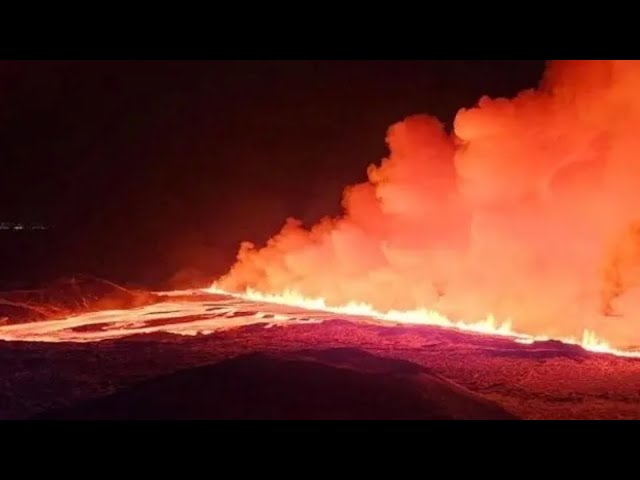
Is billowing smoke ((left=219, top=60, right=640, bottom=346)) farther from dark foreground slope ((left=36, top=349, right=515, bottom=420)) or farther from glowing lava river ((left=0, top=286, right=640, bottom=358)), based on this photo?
dark foreground slope ((left=36, top=349, right=515, bottom=420))

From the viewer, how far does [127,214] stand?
52438mm

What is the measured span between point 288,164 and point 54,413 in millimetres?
37088

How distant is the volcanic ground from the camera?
10945 mm

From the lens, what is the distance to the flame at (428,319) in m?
20.0

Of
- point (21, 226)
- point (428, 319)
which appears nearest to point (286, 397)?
point (428, 319)

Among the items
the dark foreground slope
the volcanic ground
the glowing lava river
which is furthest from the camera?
the glowing lava river

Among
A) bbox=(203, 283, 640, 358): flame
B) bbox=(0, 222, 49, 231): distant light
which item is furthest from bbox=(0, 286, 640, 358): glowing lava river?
bbox=(0, 222, 49, 231): distant light

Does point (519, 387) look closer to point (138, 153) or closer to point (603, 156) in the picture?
point (603, 156)

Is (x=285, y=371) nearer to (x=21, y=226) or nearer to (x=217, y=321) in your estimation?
(x=217, y=321)

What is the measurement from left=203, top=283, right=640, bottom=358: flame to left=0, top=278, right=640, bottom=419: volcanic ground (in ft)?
3.72

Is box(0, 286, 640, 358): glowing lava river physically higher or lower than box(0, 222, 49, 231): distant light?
lower

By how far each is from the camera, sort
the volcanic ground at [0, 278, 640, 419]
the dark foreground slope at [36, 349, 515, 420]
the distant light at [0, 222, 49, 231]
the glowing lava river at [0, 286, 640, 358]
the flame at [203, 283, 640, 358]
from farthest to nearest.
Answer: the distant light at [0, 222, 49, 231]
the glowing lava river at [0, 286, 640, 358]
the flame at [203, 283, 640, 358]
the volcanic ground at [0, 278, 640, 419]
the dark foreground slope at [36, 349, 515, 420]

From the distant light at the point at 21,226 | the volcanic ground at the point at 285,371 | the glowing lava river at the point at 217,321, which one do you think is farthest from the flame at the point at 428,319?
the distant light at the point at 21,226

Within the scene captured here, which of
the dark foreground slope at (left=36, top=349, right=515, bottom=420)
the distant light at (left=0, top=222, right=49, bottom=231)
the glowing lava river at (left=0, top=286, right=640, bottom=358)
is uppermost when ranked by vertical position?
the distant light at (left=0, top=222, right=49, bottom=231)
